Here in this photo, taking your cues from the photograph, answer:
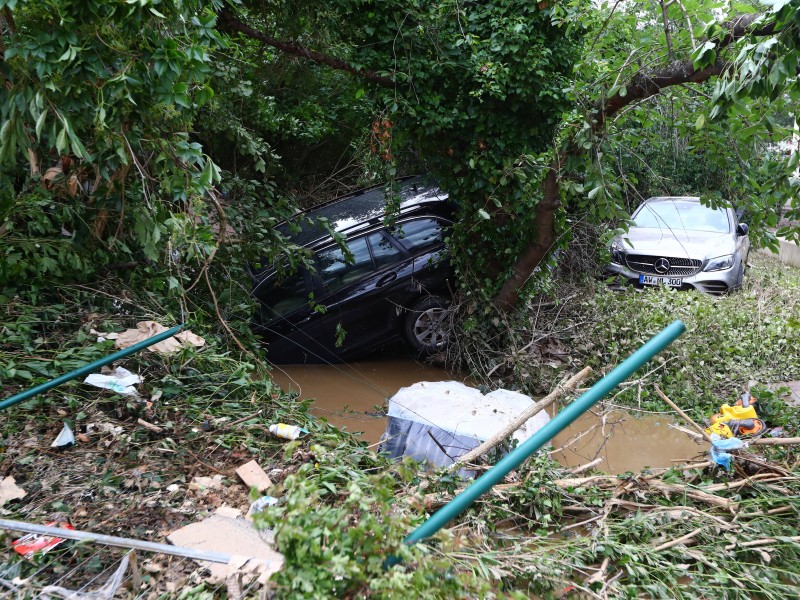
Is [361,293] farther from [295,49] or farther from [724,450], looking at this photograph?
[724,450]

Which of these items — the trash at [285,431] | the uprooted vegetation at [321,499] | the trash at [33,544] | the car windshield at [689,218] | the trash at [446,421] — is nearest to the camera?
the uprooted vegetation at [321,499]

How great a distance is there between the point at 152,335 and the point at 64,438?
1115 mm

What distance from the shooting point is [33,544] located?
273 centimetres

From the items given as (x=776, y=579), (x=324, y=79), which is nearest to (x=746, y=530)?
(x=776, y=579)

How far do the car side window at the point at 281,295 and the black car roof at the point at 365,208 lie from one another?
1.63 ft

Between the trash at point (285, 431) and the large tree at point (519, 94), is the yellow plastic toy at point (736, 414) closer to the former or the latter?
the large tree at point (519, 94)

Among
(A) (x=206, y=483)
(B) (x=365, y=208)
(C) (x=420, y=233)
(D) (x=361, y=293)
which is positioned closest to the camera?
(A) (x=206, y=483)

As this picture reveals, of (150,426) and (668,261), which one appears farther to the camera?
(668,261)

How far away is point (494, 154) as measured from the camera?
244 inches

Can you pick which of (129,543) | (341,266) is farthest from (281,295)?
(129,543)

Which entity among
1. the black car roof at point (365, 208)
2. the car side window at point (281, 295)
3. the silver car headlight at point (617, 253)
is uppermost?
the black car roof at point (365, 208)

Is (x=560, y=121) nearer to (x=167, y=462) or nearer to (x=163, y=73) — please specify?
(x=163, y=73)

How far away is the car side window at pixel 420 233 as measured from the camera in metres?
7.03

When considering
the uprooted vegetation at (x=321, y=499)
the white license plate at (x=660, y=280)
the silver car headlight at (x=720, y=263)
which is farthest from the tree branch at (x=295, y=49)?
the silver car headlight at (x=720, y=263)
